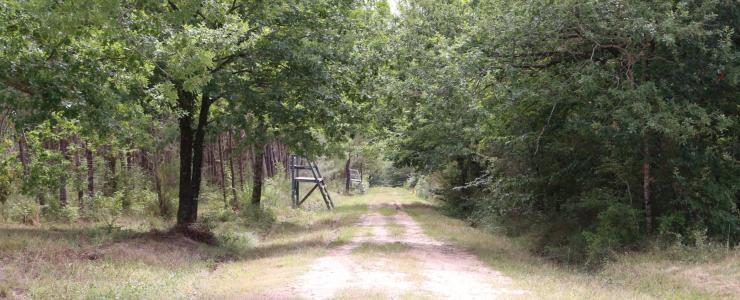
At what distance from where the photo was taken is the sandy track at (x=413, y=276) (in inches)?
396

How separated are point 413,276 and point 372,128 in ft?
28.6

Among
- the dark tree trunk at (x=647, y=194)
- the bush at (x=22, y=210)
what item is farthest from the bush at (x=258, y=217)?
the dark tree trunk at (x=647, y=194)

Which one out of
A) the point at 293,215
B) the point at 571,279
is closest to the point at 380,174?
→ the point at 293,215

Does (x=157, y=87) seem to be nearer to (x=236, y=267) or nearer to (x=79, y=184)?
(x=236, y=267)

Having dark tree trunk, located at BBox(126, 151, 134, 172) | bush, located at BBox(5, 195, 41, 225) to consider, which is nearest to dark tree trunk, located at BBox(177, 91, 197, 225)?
bush, located at BBox(5, 195, 41, 225)

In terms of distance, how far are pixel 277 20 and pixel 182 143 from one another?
4.38 m

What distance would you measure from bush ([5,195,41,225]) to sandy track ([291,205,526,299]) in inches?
318

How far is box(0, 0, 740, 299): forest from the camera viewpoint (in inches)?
405

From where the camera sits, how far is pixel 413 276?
1180cm

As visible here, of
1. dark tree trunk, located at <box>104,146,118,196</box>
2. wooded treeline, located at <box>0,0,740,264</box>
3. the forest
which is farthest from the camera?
dark tree trunk, located at <box>104,146,118,196</box>

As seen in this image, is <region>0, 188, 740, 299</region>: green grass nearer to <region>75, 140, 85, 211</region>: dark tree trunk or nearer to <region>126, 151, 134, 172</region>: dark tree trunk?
<region>75, 140, 85, 211</region>: dark tree trunk

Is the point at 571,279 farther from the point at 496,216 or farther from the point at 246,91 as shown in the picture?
the point at 496,216

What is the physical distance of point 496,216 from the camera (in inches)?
925

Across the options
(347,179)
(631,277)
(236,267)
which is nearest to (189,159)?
(236,267)
